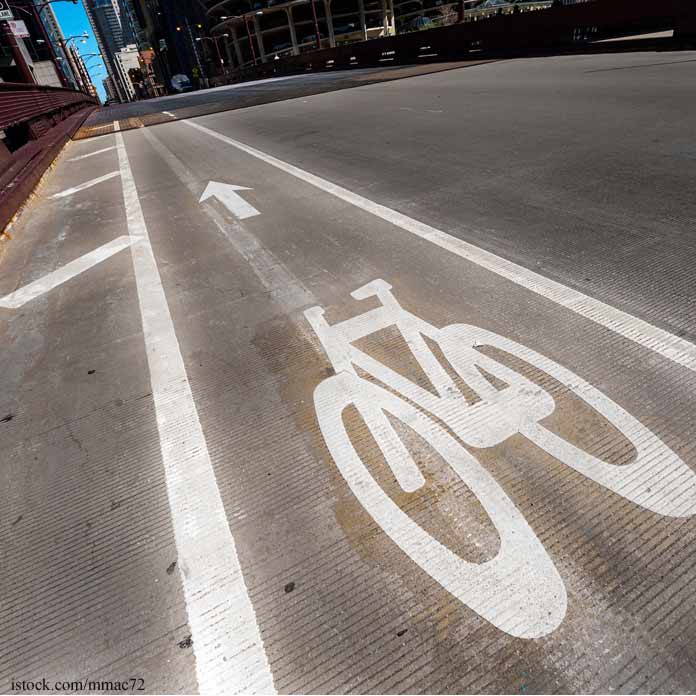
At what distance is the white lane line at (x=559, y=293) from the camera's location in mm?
2516

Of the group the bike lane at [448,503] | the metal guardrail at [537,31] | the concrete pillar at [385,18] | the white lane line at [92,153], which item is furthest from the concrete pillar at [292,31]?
the bike lane at [448,503]

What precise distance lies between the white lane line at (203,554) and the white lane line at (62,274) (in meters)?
2.31

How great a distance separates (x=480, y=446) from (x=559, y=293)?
1.67 meters

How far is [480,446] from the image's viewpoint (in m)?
2.06

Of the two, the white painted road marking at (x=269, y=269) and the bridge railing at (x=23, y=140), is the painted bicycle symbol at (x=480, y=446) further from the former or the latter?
the bridge railing at (x=23, y=140)

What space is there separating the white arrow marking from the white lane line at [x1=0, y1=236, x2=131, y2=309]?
1458mm

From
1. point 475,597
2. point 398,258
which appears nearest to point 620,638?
point 475,597

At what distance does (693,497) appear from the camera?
68.9 inches

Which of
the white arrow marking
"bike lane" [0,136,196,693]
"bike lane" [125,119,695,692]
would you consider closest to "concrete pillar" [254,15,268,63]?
the white arrow marking

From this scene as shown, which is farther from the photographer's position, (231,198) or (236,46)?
(236,46)

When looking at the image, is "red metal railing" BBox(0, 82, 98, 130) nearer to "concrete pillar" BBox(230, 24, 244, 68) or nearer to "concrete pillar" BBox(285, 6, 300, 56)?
"concrete pillar" BBox(285, 6, 300, 56)

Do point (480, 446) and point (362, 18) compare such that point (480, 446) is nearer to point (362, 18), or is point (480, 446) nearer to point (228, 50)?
point (362, 18)

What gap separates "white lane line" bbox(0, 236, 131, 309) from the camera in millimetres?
4398

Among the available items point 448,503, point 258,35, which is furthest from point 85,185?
point 258,35
